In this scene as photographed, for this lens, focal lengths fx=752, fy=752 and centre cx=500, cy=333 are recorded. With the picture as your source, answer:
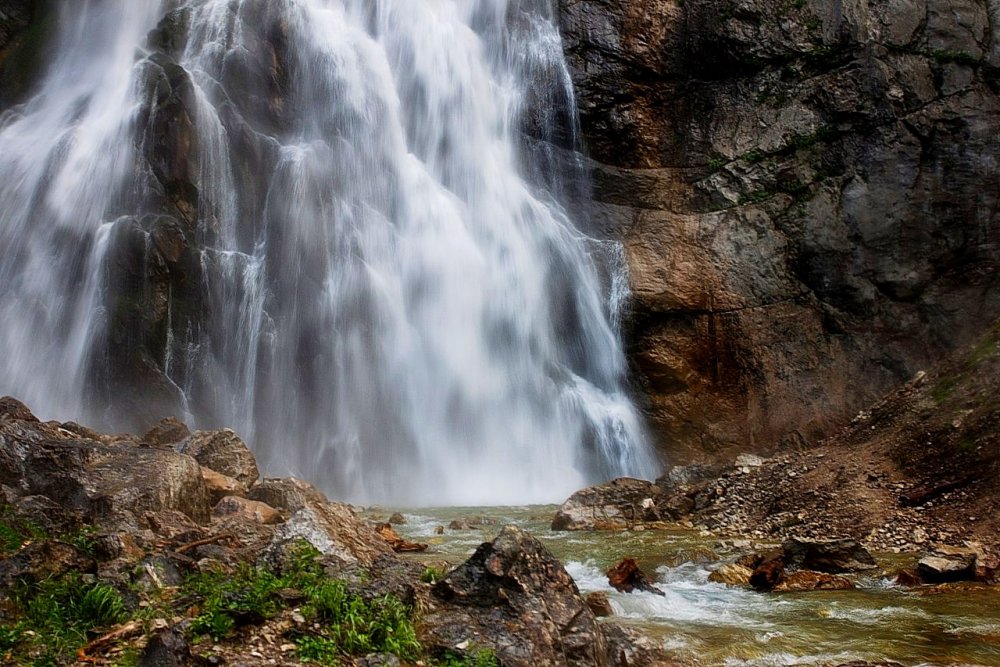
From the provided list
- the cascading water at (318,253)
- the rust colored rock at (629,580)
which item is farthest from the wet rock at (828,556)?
the cascading water at (318,253)

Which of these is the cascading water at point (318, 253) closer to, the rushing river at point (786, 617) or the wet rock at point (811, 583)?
the rushing river at point (786, 617)

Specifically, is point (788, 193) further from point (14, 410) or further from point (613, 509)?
point (14, 410)

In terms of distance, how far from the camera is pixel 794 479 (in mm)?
13781

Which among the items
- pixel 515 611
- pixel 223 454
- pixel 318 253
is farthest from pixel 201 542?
pixel 318 253

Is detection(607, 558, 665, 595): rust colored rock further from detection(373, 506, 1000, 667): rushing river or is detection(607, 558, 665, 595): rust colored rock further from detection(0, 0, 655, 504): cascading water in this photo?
detection(0, 0, 655, 504): cascading water

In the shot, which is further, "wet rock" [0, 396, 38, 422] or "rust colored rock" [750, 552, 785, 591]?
"wet rock" [0, 396, 38, 422]

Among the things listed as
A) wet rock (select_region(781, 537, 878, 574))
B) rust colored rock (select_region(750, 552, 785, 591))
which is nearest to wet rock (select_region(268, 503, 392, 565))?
rust colored rock (select_region(750, 552, 785, 591))

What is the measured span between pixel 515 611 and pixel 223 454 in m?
7.72

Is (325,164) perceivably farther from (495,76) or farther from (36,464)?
(36,464)

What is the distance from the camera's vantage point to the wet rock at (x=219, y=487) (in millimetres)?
9980

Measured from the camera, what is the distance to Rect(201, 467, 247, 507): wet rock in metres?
9.98

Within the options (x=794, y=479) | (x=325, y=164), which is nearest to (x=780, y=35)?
(x=325, y=164)

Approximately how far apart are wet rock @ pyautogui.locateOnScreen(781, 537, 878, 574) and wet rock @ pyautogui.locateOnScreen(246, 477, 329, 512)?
20.6 feet

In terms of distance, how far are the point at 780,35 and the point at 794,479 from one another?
63.7ft
